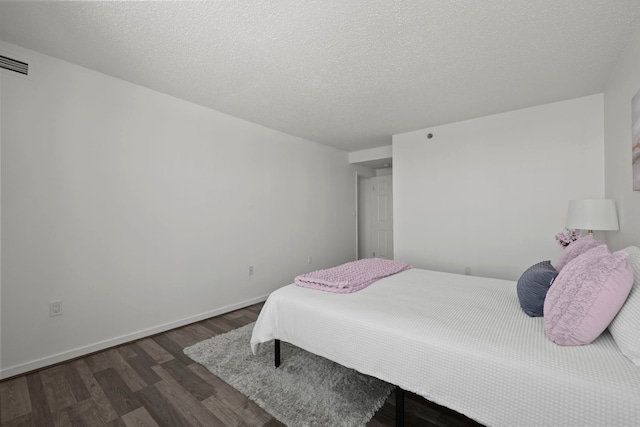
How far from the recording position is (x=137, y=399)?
1733 millimetres

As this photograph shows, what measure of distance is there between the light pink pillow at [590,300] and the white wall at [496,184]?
230 centimetres

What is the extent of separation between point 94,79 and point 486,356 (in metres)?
3.44

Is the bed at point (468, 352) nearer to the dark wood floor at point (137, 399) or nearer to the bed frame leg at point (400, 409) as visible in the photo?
the bed frame leg at point (400, 409)

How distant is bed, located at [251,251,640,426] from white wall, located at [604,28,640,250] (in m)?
1.15

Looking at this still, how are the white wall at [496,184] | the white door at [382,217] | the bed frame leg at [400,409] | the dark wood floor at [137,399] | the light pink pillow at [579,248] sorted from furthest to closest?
the white door at [382,217]
the white wall at [496,184]
the light pink pillow at [579,248]
the dark wood floor at [137,399]
the bed frame leg at [400,409]

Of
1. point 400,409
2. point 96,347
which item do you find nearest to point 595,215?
point 400,409

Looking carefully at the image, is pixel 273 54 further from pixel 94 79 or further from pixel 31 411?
pixel 31 411

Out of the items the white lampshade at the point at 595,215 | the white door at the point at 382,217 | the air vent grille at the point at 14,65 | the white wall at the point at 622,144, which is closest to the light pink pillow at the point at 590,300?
the white wall at the point at 622,144

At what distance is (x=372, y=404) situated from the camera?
1.66m

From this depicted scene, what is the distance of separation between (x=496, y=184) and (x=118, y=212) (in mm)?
4196

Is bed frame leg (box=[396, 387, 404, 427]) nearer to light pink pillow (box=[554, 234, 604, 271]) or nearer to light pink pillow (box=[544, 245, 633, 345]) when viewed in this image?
light pink pillow (box=[544, 245, 633, 345])

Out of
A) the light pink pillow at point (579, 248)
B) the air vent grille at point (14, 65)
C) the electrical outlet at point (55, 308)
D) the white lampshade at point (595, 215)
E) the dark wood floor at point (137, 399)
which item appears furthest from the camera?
the white lampshade at point (595, 215)

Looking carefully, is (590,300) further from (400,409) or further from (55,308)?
(55,308)

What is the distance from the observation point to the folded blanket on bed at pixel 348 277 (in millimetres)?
2055
